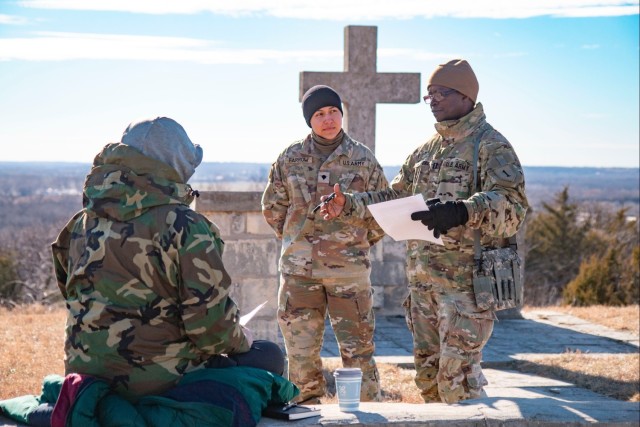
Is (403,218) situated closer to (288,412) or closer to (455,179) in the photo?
(455,179)

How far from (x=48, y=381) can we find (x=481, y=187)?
224 centimetres

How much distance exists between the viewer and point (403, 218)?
472cm

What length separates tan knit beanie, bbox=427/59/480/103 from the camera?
16.4ft

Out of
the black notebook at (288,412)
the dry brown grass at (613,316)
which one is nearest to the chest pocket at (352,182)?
the black notebook at (288,412)

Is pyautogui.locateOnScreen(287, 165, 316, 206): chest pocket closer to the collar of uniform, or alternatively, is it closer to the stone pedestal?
the collar of uniform

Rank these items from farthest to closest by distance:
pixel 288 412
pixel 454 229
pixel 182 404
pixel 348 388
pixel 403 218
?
pixel 454 229
pixel 403 218
pixel 348 388
pixel 288 412
pixel 182 404

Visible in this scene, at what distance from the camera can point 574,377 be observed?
762 centimetres

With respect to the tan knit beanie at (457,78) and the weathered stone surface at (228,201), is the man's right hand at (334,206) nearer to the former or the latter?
the tan knit beanie at (457,78)

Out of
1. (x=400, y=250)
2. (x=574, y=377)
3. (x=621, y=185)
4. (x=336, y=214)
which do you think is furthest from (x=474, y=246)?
(x=621, y=185)

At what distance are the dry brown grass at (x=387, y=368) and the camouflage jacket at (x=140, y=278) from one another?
2.76m

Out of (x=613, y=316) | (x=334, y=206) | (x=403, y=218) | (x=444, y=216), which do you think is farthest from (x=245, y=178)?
(x=444, y=216)

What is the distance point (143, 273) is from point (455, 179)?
1.93m

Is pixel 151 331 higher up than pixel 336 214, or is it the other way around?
pixel 336 214

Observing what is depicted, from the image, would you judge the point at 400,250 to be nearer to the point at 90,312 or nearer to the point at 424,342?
the point at 424,342
